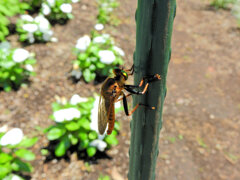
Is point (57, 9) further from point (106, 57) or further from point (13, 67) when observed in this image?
point (106, 57)

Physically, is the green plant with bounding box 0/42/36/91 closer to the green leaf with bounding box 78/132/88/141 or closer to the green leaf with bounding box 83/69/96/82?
the green leaf with bounding box 83/69/96/82

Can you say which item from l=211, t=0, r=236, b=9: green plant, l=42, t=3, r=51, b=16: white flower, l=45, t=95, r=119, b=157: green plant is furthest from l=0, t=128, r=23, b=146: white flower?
l=211, t=0, r=236, b=9: green plant

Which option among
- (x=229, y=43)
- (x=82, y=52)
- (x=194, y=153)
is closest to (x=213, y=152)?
(x=194, y=153)

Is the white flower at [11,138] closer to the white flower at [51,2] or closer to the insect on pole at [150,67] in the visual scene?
the insect on pole at [150,67]

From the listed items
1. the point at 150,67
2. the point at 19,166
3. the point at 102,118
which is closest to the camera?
the point at 150,67

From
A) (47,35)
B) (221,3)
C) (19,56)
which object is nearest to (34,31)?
(47,35)

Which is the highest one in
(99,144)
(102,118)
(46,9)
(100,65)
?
(46,9)

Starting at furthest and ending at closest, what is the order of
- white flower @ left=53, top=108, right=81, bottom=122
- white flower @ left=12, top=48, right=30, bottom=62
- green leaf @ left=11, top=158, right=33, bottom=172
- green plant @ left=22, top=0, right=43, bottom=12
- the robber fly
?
1. green plant @ left=22, top=0, right=43, bottom=12
2. white flower @ left=12, top=48, right=30, bottom=62
3. white flower @ left=53, top=108, right=81, bottom=122
4. green leaf @ left=11, top=158, right=33, bottom=172
5. the robber fly
